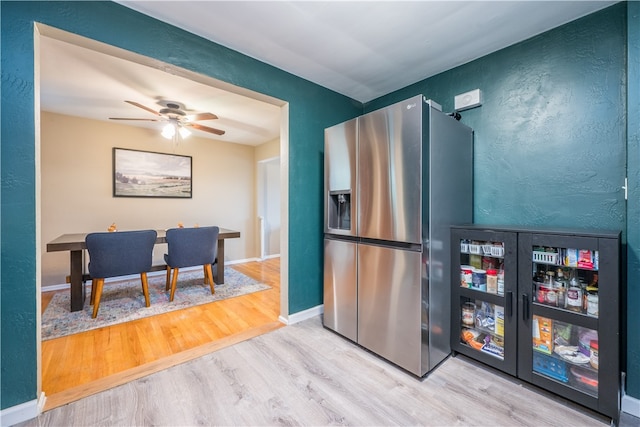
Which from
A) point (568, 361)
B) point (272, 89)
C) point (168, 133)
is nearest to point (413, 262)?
point (568, 361)

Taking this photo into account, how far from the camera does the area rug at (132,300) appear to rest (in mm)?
2520

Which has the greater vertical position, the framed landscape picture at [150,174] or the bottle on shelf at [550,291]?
the framed landscape picture at [150,174]

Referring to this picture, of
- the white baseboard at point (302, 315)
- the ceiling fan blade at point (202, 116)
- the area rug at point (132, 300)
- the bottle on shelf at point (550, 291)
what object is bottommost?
the area rug at point (132, 300)

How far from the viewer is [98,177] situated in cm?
393

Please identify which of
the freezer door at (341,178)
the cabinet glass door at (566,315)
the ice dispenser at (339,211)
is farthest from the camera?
the ice dispenser at (339,211)

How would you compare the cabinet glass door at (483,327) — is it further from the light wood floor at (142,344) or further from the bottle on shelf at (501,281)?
the light wood floor at (142,344)

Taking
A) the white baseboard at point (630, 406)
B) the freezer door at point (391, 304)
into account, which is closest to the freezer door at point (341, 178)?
the freezer door at point (391, 304)

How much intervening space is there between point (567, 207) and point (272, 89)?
251cm

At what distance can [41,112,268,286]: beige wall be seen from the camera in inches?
142

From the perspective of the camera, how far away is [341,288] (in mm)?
2230

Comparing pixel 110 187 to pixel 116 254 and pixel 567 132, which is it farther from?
pixel 567 132

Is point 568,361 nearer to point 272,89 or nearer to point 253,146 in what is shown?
point 272,89

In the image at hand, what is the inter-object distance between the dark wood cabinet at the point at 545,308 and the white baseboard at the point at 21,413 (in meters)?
2.63

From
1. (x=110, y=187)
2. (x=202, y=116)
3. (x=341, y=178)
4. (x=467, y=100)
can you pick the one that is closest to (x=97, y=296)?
(x=110, y=187)
